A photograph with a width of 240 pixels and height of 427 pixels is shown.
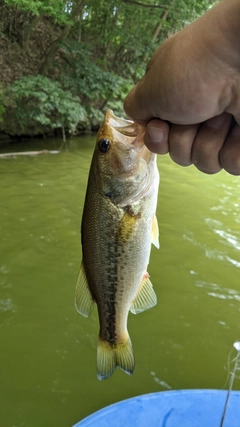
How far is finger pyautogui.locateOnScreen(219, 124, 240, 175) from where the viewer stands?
149cm

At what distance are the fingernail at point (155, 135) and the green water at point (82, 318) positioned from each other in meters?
2.31

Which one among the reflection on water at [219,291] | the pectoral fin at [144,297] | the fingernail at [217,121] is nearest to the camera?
the fingernail at [217,121]

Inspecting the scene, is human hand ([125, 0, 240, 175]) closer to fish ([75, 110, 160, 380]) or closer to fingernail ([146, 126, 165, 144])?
fingernail ([146, 126, 165, 144])

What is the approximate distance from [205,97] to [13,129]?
11885mm

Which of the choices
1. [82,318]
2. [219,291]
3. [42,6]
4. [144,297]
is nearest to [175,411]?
[144,297]

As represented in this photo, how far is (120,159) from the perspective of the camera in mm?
1780

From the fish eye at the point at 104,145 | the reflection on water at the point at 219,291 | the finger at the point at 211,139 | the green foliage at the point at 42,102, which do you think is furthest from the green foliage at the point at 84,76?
the finger at the point at 211,139

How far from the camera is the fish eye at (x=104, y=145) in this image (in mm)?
1775

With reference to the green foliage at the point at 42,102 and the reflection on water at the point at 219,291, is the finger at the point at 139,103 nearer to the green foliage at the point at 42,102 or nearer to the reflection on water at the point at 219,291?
the reflection on water at the point at 219,291

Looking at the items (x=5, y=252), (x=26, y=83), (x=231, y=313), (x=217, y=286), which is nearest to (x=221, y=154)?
(x=231, y=313)

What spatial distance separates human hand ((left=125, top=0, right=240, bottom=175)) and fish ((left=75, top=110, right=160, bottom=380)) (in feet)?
0.63

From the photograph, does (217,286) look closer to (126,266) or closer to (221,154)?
(126,266)

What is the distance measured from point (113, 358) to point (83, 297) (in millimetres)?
387

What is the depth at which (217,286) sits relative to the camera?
4.49 meters
